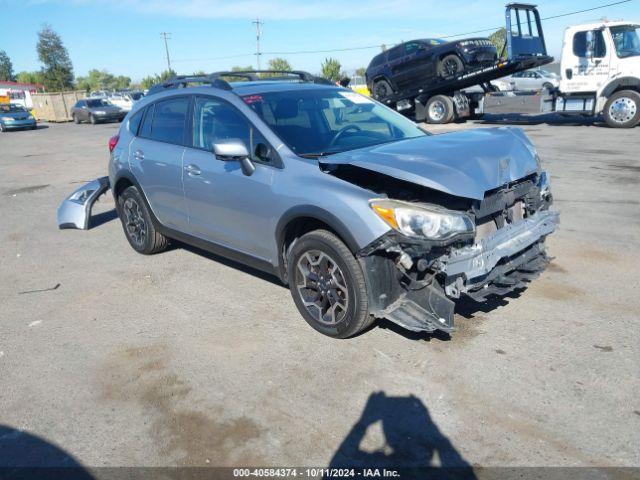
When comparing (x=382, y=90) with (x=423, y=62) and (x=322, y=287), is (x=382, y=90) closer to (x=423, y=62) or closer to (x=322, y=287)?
(x=423, y=62)

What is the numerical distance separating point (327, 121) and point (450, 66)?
1459 cm

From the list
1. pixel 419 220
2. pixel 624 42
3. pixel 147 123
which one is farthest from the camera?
pixel 624 42

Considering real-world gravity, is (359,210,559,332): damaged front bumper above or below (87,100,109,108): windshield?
below

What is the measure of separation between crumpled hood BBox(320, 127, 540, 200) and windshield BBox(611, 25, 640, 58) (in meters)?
12.8

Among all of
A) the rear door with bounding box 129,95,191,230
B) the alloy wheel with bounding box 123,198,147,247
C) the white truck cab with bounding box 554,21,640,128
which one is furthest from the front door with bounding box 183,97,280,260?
the white truck cab with bounding box 554,21,640,128

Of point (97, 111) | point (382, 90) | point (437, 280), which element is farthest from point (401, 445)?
point (97, 111)

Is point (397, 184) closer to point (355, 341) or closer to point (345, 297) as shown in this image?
point (345, 297)

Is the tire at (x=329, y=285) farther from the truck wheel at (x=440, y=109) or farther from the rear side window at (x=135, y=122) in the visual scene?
the truck wheel at (x=440, y=109)

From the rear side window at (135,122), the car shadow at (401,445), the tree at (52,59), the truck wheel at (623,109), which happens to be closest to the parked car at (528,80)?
the truck wheel at (623,109)

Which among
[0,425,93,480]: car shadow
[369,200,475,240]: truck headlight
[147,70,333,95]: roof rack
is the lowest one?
[0,425,93,480]: car shadow

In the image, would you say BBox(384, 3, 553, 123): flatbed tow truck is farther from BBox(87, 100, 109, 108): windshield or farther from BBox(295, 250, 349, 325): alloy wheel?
BBox(87, 100, 109, 108): windshield

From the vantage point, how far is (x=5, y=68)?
109188 millimetres

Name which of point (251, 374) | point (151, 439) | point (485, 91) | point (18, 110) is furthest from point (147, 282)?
point (18, 110)

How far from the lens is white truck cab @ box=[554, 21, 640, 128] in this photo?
14664mm
